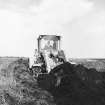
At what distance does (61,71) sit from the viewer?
1312 centimetres

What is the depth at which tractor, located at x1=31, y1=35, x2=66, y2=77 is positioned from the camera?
1644cm

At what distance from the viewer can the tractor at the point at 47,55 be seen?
53.9 ft

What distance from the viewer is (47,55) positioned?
16938 mm

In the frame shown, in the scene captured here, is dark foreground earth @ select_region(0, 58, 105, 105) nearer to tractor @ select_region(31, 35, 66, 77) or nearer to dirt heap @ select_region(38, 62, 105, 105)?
dirt heap @ select_region(38, 62, 105, 105)

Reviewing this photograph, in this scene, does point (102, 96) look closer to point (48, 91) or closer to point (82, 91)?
point (82, 91)

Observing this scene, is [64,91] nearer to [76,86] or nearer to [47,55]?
[76,86]

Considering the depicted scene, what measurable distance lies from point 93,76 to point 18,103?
4.59 m

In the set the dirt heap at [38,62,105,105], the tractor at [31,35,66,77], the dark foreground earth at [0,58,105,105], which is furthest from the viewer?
the tractor at [31,35,66,77]

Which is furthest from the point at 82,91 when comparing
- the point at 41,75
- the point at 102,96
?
the point at 41,75

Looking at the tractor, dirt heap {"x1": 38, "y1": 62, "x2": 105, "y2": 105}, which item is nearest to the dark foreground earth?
dirt heap {"x1": 38, "y1": 62, "x2": 105, "y2": 105}

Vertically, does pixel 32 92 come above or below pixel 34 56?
below

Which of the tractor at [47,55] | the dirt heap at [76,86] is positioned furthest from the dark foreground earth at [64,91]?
the tractor at [47,55]

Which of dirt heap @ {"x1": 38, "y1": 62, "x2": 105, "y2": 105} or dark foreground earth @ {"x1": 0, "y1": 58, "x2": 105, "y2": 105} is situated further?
dirt heap @ {"x1": 38, "y1": 62, "x2": 105, "y2": 105}

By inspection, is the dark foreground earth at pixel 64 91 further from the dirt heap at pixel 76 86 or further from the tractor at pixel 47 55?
the tractor at pixel 47 55
